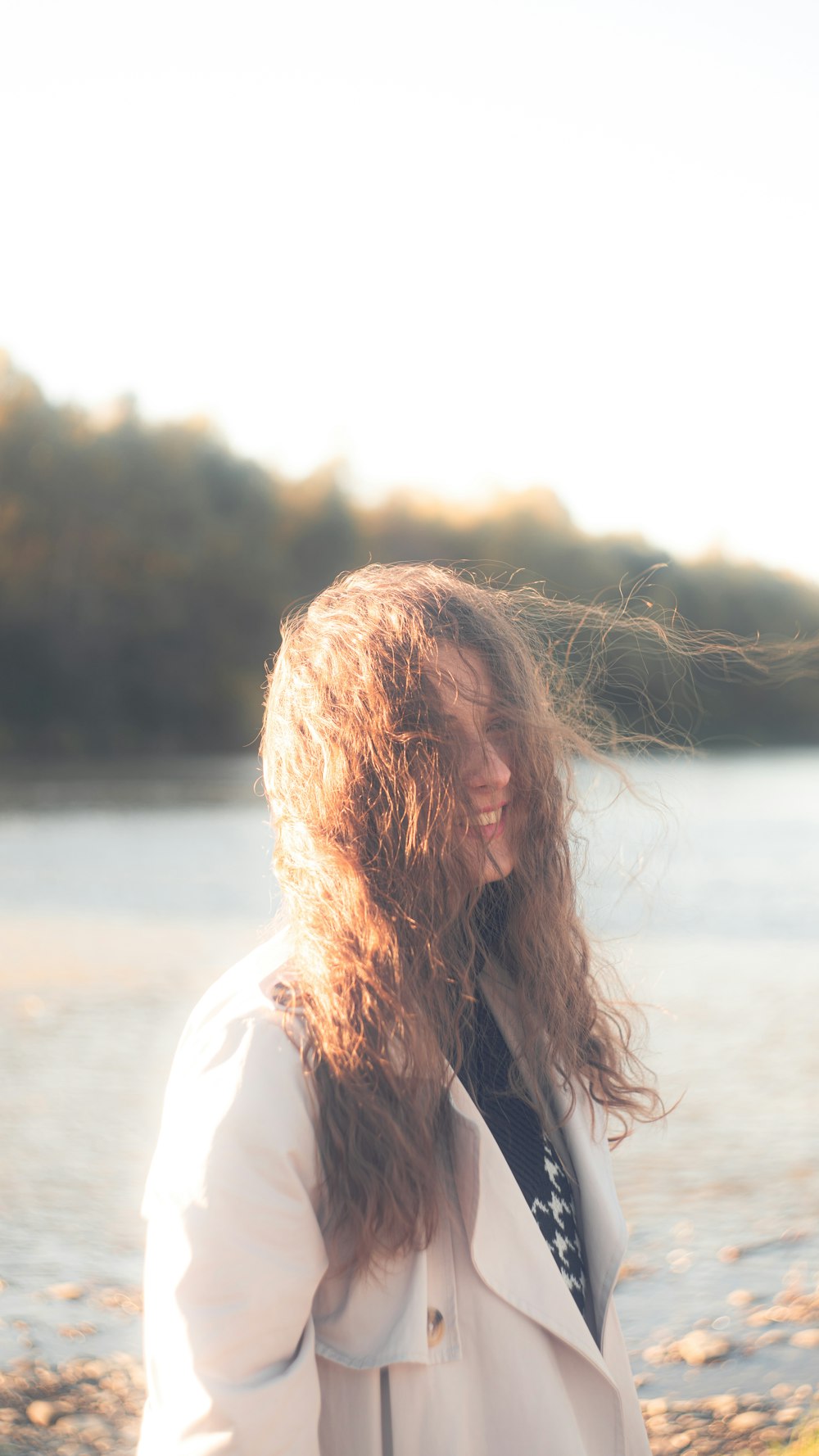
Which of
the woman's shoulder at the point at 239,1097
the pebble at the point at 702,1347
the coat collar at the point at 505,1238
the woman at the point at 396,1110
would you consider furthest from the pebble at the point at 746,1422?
the woman's shoulder at the point at 239,1097

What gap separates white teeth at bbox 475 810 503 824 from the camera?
1456 mm

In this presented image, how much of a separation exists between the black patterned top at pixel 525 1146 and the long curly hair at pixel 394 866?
2.0 inches

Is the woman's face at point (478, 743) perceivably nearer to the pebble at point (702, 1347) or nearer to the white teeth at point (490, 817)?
the white teeth at point (490, 817)

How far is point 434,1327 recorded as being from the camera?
128cm

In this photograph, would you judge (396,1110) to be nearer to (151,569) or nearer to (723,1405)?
(723,1405)

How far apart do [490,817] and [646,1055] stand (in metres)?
5.73

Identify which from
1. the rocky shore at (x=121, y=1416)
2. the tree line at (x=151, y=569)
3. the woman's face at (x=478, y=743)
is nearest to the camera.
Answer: the woman's face at (x=478, y=743)

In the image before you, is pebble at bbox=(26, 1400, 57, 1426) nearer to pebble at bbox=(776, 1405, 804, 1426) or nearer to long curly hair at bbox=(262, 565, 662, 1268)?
pebble at bbox=(776, 1405, 804, 1426)

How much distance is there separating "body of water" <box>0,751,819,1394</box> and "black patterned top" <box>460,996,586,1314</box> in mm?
339

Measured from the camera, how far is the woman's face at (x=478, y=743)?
1423 millimetres

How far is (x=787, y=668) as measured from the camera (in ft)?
7.30

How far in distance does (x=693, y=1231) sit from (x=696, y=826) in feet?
57.1

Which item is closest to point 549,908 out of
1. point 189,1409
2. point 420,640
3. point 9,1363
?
point 420,640

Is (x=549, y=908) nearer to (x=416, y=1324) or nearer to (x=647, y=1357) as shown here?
(x=416, y=1324)
